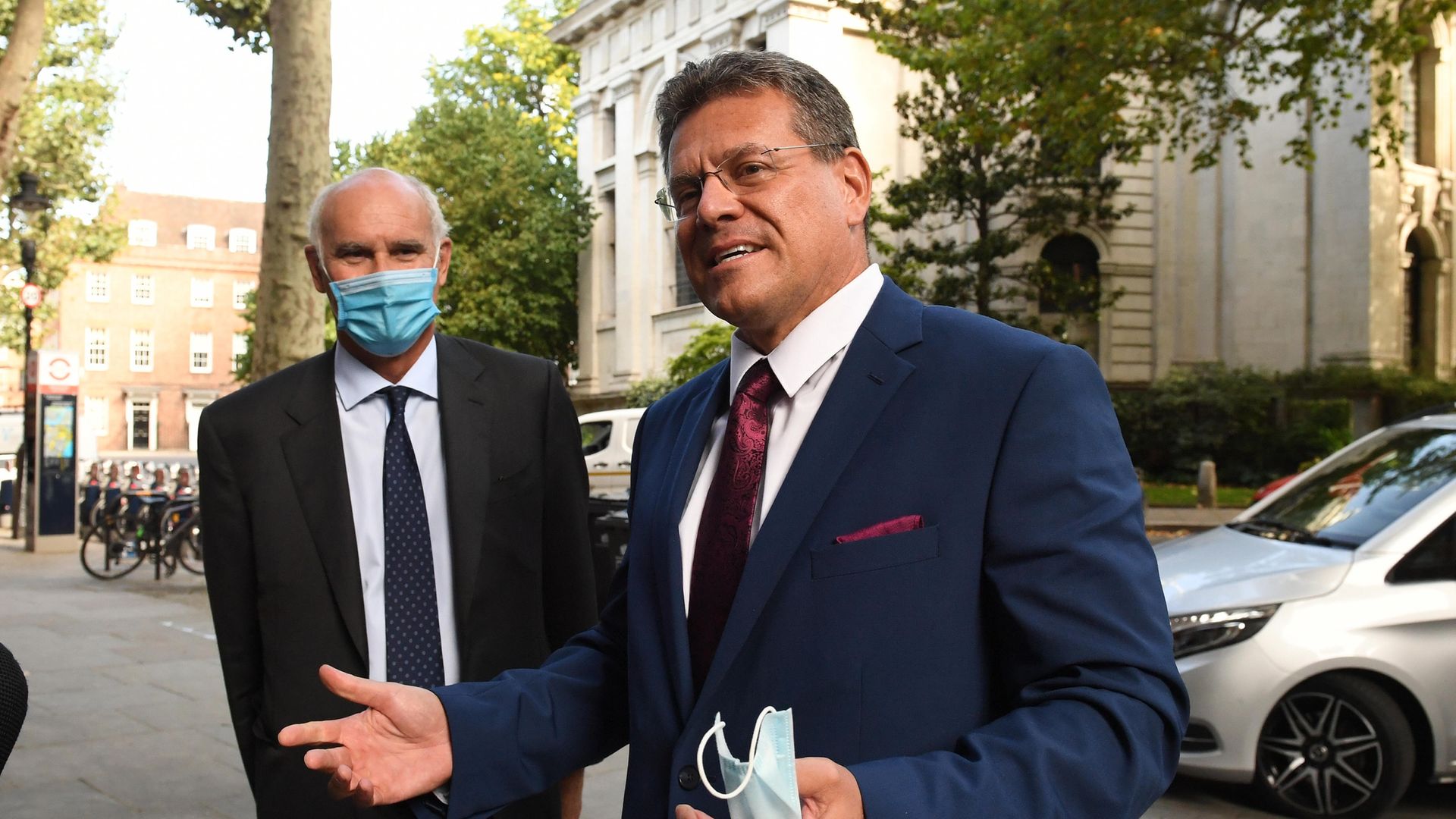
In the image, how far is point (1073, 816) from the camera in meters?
1.43

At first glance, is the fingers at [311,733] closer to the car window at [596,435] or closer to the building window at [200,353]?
the car window at [596,435]

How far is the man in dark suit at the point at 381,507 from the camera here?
273 centimetres

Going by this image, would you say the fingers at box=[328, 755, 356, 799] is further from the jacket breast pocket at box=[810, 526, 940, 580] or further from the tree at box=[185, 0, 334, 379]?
the tree at box=[185, 0, 334, 379]

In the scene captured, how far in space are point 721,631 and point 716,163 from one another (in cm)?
69

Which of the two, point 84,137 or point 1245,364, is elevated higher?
point 84,137

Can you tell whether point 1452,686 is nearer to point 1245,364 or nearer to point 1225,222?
A: point 1245,364

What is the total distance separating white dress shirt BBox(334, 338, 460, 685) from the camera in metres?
2.80

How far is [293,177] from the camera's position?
6.97m

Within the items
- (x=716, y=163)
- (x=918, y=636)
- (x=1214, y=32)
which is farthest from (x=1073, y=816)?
(x=1214, y=32)

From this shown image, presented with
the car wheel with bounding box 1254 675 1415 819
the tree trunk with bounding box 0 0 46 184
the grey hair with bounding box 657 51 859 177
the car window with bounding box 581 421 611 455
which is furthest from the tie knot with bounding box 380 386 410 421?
the car window with bounding box 581 421 611 455

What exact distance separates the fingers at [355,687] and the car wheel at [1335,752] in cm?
478

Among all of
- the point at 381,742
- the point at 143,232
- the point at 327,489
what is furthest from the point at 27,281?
the point at 143,232

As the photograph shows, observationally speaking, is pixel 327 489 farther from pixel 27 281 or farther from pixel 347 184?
pixel 27 281

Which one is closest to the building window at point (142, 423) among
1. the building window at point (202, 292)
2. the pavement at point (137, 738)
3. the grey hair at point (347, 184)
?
the building window at point (202, 292)
